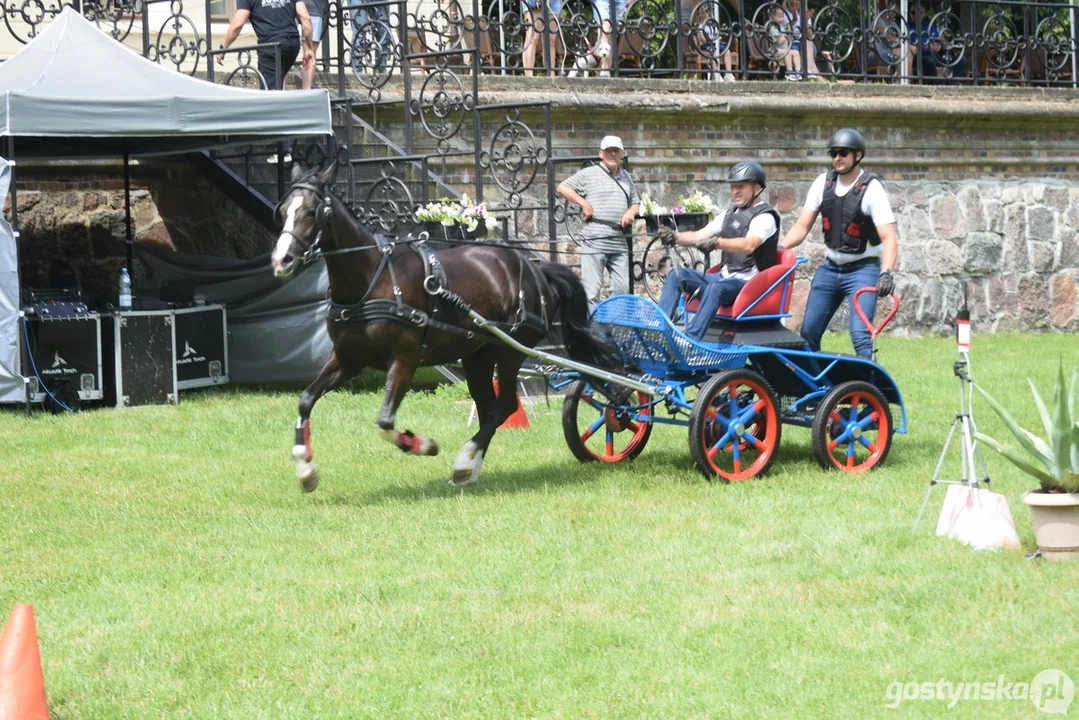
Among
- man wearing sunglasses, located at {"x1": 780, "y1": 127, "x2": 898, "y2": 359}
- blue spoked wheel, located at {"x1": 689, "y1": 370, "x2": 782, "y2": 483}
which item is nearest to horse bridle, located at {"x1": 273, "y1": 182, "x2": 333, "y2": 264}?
blue spoked wheel, located at {"x1": 689, "y1": 370, "x2": 782, "y2": 483}

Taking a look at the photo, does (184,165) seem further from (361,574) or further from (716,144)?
(361,574)

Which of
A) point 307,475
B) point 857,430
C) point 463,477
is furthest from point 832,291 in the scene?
point 307,475

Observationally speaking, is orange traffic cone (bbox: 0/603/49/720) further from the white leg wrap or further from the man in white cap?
the man in white cap

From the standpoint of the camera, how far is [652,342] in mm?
8539

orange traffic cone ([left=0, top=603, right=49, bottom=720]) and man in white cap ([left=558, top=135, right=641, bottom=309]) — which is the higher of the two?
man in white cap ([left=558, top=135, right=641, bottom=309])

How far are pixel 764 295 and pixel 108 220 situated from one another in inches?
349

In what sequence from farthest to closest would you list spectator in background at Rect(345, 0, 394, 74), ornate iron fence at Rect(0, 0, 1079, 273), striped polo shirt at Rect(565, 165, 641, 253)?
1. spectator in background at Rect(345, 0, 394, 74)
2. ornate iron fence at Rect(0, 0, 1079, 273)
3. striped polo shirt at Rect(565, 165, 641, 253)

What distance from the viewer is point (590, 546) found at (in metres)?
7.00

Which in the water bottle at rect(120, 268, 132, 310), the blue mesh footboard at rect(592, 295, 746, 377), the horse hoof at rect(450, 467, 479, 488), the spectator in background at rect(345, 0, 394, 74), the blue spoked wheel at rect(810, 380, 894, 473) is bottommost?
the horse hoof at rect(450, 467, 479, 488)

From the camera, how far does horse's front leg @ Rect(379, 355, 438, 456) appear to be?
805cm

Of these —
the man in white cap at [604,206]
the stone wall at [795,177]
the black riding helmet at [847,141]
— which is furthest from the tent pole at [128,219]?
the black riding helmet at [847,141]

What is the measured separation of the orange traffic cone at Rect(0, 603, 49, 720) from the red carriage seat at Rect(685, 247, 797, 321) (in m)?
4.83

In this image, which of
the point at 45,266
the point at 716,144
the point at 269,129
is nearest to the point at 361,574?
the point at 269,129

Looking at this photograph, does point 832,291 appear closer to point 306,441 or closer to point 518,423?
point 518,423
